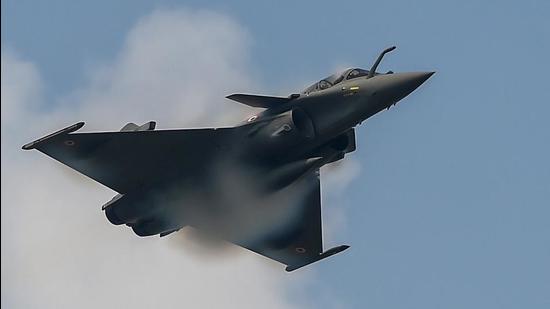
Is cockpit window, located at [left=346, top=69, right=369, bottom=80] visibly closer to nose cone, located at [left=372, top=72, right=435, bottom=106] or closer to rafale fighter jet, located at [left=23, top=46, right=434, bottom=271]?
rafale fighter jet, located at [left=23, top=46, right=434, bottom=271]

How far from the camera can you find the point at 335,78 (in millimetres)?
44531

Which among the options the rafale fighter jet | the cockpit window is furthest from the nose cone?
the cockpit window

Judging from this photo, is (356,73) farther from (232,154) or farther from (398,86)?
(232,154)

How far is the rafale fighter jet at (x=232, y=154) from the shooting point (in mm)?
43656

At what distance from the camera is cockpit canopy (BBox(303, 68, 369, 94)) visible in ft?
145

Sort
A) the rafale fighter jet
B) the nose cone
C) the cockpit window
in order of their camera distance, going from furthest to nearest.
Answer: the cockpit window → the rafale fighter jet → the nose cone

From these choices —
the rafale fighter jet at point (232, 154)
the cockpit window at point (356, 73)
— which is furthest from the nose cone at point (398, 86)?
the cockpit window at point (356, 73)

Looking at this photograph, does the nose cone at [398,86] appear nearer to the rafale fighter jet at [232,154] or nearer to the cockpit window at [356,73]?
the rafale fighter jet at [232,154]

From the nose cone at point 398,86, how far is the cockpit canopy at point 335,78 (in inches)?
42.3

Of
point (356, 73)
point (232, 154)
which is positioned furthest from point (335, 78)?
point (232, 154)

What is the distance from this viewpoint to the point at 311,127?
43812 millimetres

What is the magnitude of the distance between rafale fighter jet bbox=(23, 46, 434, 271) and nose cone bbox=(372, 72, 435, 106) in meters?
0.03

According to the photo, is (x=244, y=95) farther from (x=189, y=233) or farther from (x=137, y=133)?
(x=189, y=233)

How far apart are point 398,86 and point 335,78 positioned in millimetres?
2191
